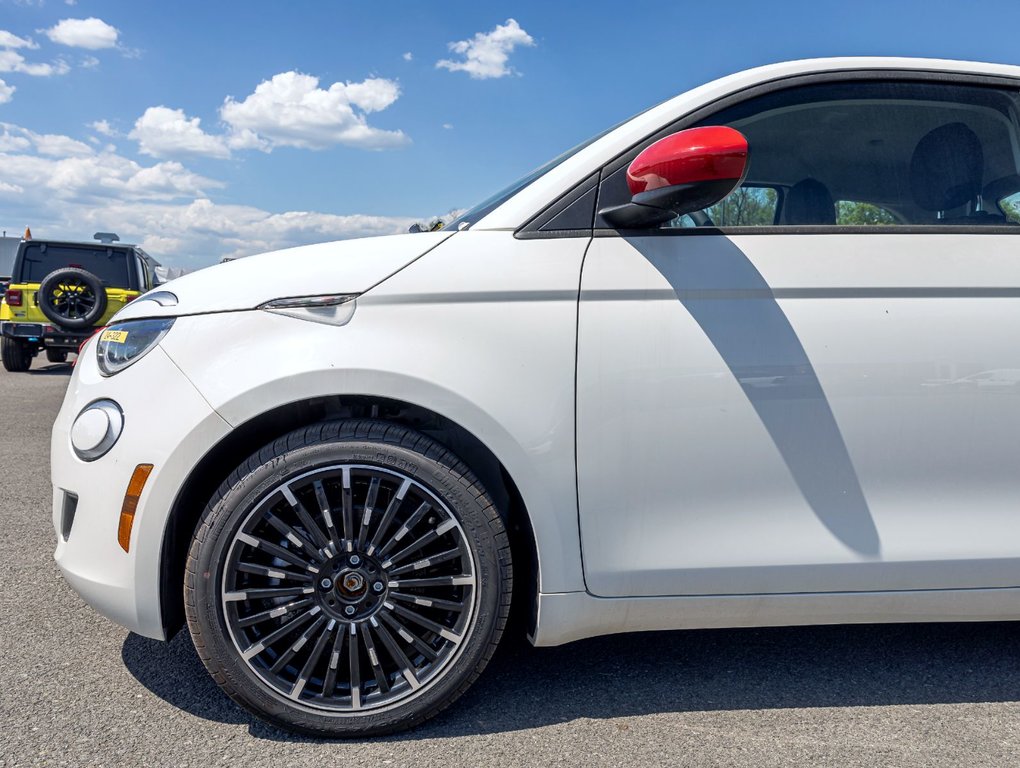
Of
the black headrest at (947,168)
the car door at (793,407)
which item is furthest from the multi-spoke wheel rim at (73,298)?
the black headrest at (947,168)

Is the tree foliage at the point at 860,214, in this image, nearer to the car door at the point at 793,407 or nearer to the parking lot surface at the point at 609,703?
the car door at the point at 793,407

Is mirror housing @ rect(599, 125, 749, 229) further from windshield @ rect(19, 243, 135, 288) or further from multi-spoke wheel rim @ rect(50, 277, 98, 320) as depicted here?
windshield @ rect(19, 243, 135, 288)

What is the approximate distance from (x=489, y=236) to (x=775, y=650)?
166 centimetres

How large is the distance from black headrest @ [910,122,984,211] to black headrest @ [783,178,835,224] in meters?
0.29

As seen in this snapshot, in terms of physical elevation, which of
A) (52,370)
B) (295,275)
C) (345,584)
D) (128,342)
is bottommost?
(52,370)

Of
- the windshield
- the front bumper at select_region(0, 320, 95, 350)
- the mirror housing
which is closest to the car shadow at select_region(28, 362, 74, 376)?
the front bumper at select_region(0, 320, 95, 350)

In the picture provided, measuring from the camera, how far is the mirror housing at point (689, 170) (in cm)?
187

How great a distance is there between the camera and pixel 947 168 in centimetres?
233

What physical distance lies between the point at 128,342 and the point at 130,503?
0.44 metres

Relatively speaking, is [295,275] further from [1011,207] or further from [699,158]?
[1011,207]

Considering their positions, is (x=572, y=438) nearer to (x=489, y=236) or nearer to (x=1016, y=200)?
(x=489, y=236)

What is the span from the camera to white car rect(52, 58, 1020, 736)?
200 centimetres

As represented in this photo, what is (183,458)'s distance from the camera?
6.45 feet

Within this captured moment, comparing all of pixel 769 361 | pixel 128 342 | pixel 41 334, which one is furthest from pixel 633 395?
pixel 41 334
